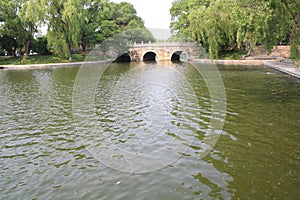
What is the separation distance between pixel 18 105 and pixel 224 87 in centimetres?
1244

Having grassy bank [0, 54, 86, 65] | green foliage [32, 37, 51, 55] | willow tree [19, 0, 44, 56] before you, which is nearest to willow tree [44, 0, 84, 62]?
willow tree [19, 0, 44, 56]

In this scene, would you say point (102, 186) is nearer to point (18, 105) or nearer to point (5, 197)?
point (5, 197)

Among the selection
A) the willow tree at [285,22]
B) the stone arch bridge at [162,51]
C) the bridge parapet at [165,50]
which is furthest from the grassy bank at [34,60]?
the willow tree at [285,22]

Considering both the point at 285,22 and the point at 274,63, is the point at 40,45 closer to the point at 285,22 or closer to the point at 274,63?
the point at 274,63

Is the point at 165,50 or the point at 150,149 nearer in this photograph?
the point at 150,149

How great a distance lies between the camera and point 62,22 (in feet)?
134

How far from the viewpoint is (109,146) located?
8.20m

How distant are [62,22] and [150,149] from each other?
124 ft

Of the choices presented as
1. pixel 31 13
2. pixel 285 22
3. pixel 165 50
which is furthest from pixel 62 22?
pixel 285 22

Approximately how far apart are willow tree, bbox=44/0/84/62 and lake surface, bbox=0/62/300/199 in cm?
2816

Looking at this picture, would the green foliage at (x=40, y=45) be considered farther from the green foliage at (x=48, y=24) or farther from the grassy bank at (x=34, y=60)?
the grassy bank at (x=34, y=60)

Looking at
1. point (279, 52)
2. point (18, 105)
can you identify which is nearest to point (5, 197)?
point (18, 105)

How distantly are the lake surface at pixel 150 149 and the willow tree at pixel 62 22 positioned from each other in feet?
92.4

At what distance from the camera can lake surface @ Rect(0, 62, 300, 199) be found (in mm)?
5777
